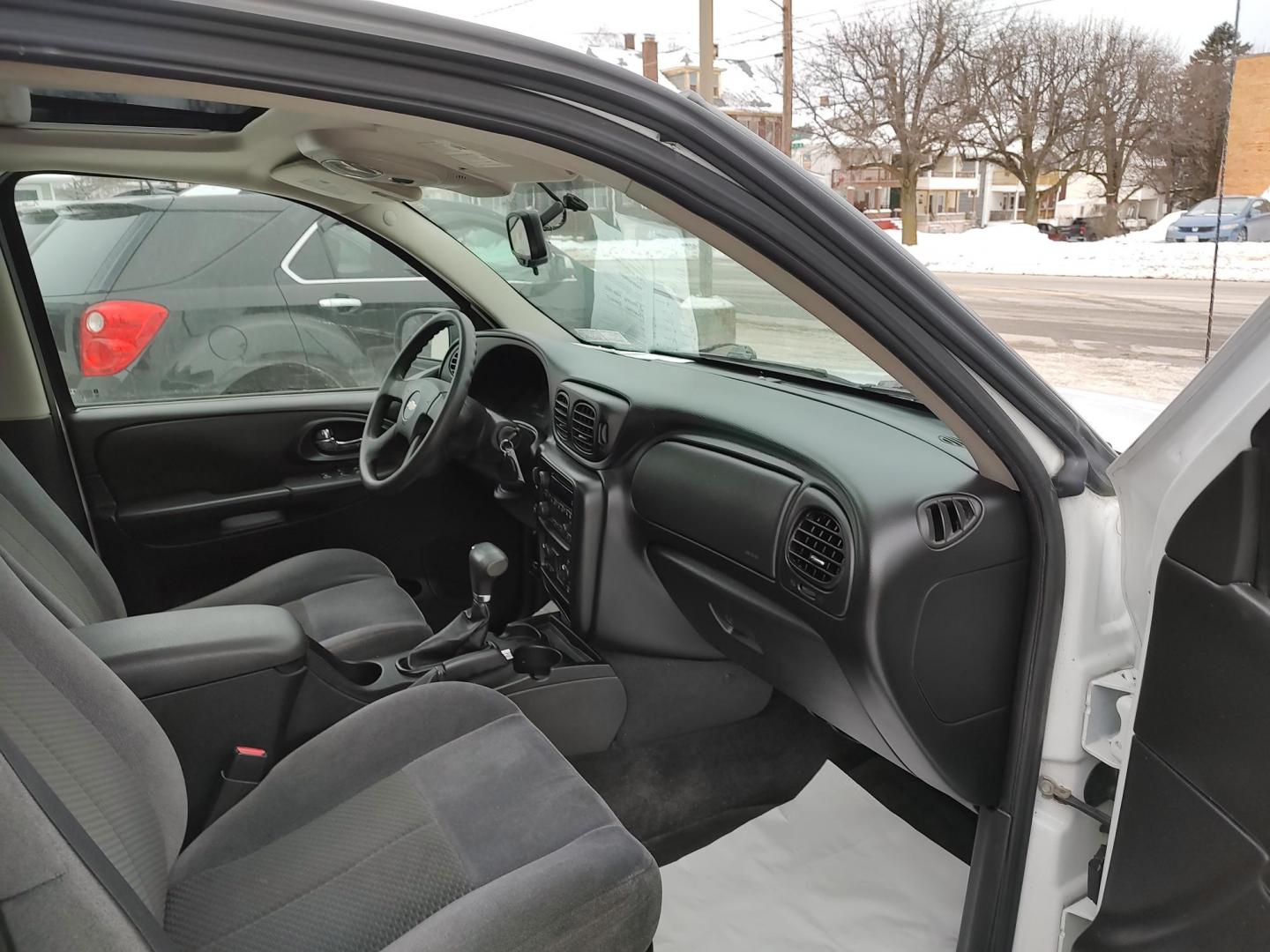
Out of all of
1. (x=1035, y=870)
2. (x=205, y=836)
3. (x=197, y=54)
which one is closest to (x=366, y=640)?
(x=205, y=836)

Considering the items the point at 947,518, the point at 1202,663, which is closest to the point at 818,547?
the point at 947,518

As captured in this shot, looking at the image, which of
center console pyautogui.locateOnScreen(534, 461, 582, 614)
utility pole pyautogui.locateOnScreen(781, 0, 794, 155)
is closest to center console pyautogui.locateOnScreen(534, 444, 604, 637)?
center console pyautogui.locateOnScreen(534, 461, 582, 614)

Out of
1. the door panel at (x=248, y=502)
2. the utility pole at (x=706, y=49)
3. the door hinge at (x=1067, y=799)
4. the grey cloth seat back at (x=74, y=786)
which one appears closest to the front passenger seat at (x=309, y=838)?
the grey cloth seat back at (x=74, y=786)

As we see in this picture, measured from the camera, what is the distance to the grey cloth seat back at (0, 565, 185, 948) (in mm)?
806

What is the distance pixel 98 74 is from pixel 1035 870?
1.52m

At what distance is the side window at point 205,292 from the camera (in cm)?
240

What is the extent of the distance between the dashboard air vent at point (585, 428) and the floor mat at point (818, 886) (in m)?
0.96

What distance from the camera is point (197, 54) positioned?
711mm

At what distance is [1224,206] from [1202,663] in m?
0.59

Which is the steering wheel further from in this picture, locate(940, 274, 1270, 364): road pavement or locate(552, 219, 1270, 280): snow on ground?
locate(940, 274, 1270, 364): road pavement

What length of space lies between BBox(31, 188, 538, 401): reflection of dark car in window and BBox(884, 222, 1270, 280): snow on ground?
1326mm

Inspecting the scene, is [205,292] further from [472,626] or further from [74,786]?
[74,786]

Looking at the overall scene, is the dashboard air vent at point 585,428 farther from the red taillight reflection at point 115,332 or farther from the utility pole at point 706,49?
the utility pole at point 706,49

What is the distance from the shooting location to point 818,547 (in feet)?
4.86
